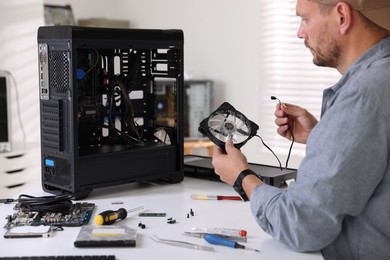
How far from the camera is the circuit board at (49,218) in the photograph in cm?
151

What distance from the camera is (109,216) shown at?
1540 millimetres

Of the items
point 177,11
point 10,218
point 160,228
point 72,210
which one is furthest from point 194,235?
point 177,11

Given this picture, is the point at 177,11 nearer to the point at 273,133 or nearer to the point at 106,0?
the point at 106,0

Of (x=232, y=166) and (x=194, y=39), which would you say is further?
(x=194, y=39)

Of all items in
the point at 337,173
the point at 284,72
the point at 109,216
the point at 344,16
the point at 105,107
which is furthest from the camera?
the point at 284,72

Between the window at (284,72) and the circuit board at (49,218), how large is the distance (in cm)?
267

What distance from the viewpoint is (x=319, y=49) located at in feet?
4.75

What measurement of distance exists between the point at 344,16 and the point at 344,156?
348 mm

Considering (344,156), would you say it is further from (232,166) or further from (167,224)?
(167,224)

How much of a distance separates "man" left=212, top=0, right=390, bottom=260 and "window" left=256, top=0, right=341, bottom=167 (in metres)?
2.59

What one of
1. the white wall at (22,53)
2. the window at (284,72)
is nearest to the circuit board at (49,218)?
the white wall at (22,53)

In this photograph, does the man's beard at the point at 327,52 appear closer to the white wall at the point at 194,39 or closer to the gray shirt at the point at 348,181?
the gray shirt at the point at 348,181

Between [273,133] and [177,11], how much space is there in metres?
1.30

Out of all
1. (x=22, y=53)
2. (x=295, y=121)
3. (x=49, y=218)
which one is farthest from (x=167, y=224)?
(x=22, y=53)
